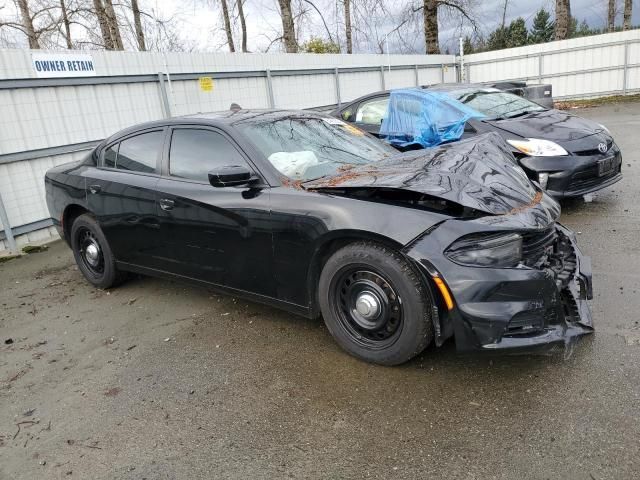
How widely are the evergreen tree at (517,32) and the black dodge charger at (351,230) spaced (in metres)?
55.3

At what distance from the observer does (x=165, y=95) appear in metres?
8.64

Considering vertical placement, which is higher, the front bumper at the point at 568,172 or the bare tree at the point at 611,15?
the bare tree at the point at 611,15

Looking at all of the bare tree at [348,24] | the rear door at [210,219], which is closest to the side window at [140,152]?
the rear door at [210,219]

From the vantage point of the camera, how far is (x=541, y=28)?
189 feet

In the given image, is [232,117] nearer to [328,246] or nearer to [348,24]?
[328,246]

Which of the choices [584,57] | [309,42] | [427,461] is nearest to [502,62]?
[584,57]

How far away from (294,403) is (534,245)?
5.32 ft

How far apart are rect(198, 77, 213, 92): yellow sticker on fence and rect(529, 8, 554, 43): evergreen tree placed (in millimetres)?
56371

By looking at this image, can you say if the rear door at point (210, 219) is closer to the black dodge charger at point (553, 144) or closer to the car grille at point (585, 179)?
the black dodge charger at point (553, 144)

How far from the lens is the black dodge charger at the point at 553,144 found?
548cm

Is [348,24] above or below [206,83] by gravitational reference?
above

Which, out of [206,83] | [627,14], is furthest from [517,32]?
[206,83]

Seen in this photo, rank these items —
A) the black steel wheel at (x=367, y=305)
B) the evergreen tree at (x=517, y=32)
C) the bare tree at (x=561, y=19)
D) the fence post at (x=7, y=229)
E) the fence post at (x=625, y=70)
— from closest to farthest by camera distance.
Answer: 1. the black steel wheel at (x=367, y=305)
2. the fence post at (x=7, y=229)
3. the fence post at (x=625, y=70)
4. the bare tree at (x=561, y=19)
5. the evergreen tree at (x=517, y=32)

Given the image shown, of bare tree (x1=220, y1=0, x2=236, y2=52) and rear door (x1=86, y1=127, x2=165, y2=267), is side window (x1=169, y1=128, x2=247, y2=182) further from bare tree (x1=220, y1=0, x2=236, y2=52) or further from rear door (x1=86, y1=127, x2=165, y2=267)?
bare tree (x1=220, y1=0, x2=236, y2=52)
